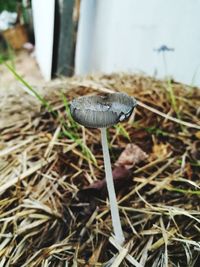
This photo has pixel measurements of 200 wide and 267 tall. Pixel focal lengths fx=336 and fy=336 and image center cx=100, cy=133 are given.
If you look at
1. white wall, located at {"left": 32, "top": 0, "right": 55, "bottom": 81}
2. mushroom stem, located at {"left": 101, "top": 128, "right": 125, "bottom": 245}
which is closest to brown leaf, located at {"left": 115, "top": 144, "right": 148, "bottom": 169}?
mushroom stem, located at {"left": 101, "top": 128, "right": 125, "bottom": 245}

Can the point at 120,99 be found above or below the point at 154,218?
above

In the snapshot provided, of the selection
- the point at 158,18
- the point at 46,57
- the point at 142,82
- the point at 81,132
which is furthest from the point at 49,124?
the point at 46,57

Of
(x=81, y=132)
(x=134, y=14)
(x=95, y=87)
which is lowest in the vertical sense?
(x=81, y=132)

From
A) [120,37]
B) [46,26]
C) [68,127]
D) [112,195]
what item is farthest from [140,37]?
[112,195]

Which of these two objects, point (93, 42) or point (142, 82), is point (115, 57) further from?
point (142, 82)

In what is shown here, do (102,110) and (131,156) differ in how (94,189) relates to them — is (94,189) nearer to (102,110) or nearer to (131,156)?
(131,156)

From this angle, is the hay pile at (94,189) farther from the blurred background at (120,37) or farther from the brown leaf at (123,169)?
the blurred background at (120,37)

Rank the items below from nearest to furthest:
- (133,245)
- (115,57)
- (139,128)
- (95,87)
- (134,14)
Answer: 1. (133,245)
2. (139,128)
3. (95,87)
4. (134,14)
5. (115,57)
